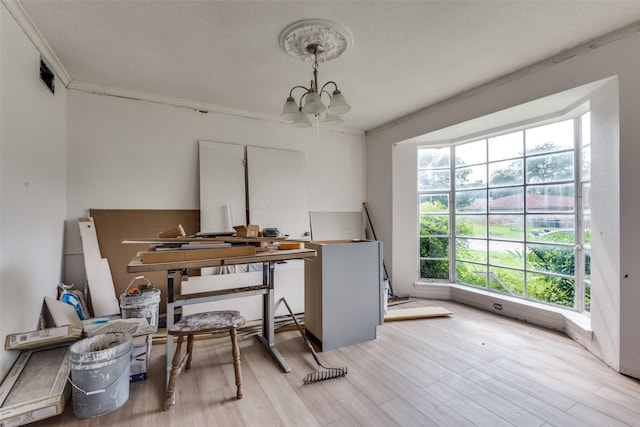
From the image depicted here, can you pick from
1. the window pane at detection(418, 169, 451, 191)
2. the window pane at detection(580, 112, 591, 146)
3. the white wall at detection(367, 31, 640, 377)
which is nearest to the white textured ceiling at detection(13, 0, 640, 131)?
the white wall at detection(367, 31, 640, 377)

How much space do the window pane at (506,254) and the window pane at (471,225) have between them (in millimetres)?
199

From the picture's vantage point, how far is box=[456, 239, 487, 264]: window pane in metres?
3.87

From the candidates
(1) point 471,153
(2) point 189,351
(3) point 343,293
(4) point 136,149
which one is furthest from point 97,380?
(1) point 471,153

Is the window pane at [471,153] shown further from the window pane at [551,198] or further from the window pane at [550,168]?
the window pane at [551,198]

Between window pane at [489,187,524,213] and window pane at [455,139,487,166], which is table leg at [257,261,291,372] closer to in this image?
window pane at [489,187,524,213]

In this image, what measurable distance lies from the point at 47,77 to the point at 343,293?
129 inches

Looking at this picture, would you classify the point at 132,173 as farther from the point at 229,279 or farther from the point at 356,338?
the point at 356,338

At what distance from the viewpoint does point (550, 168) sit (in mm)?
3207

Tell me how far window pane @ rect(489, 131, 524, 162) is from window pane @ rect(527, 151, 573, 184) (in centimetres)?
19

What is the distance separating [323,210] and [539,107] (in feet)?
9.49

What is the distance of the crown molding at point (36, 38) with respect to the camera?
74.4 inches

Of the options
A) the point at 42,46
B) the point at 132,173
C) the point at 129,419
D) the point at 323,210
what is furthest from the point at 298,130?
the point at 129,419

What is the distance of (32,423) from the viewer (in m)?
1.70

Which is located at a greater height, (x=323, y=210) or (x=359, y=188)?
(x=359, y=188)
